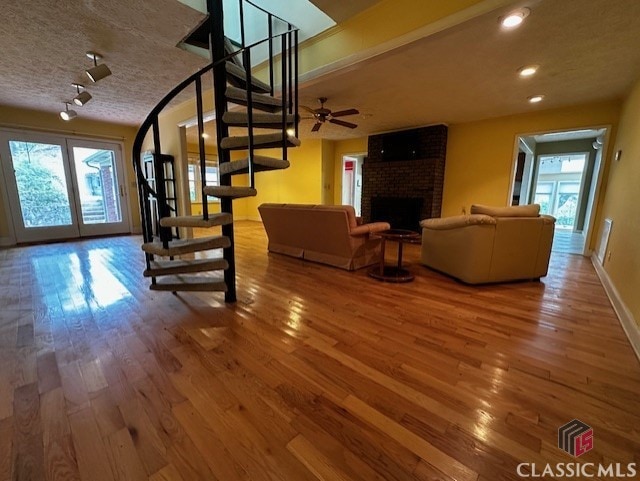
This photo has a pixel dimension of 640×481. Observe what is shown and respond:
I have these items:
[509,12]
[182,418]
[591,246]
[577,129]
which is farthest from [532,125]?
[182,418]

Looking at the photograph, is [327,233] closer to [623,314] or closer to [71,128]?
[623,314]

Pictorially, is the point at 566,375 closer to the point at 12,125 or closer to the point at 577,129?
the point at 577,129

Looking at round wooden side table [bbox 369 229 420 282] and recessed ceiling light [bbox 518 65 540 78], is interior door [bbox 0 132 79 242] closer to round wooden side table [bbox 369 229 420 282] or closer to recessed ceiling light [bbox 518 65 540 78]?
round wooden side table [bbox 369 229 420 282]

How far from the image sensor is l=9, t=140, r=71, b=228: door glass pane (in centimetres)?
508

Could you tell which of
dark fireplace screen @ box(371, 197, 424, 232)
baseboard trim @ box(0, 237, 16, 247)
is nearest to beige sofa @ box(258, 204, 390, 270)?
dark fireplace screen @ box(371, 197, 424, 232)

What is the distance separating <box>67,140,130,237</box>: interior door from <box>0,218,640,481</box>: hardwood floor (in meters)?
4.04

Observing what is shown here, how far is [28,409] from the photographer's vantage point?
1271 mm

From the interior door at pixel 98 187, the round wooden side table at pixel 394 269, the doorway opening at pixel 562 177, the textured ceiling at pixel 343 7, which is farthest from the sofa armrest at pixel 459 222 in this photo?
the interior door at pixel 98 187

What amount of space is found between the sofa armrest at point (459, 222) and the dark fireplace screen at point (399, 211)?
256 cm

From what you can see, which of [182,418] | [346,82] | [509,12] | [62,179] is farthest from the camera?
[62,179]

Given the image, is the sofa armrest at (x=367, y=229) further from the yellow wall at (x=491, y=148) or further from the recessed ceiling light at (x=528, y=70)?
the yellow wall at (x=491, y=148)

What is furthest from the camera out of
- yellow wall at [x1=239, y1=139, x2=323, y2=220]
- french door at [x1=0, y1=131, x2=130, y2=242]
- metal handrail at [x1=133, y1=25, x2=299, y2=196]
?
yellow wall at [x1=239, y1=139, x2=323, y2=220]

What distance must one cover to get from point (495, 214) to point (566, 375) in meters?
1.73

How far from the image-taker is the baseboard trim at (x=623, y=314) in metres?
1.79
